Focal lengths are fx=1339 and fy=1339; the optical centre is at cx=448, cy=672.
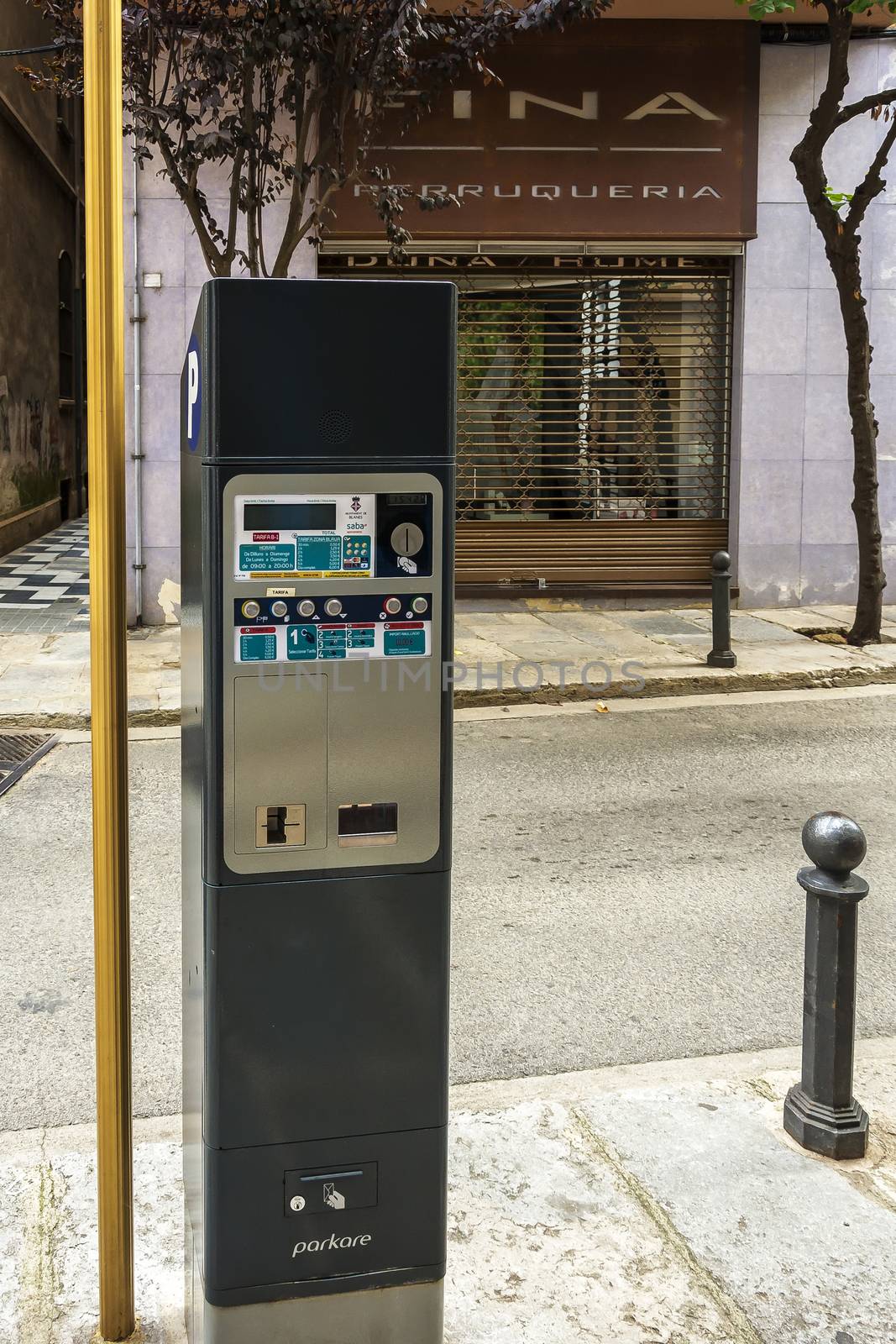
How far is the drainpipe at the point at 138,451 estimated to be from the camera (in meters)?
12.5

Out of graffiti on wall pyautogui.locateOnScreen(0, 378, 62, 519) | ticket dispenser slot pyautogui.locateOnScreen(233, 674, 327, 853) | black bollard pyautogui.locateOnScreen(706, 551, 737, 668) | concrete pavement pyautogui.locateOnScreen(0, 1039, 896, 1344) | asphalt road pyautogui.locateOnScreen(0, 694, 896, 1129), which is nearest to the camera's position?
ticket dispenser slot pyautogui.locateOnScreen(233, 674, 327, 853)

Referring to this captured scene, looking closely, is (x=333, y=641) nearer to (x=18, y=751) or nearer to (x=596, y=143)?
(x=18, y=751)

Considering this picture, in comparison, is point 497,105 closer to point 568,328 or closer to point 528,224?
point 528,224

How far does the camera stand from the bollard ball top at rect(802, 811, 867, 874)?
11.8 ft

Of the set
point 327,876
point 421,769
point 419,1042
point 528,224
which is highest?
point 528,224

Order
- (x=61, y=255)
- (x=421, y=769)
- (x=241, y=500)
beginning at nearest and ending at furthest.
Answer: (x=241, y=500), (x=421, y=769), (x=61, y=255)

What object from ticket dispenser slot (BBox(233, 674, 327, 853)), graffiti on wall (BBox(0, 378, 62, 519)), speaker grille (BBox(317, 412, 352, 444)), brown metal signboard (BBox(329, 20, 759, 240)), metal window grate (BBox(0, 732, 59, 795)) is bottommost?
metal window grate (BBox(0, 732, 59, 795))

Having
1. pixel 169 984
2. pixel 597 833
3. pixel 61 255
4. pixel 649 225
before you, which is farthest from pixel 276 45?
pixel 61 255

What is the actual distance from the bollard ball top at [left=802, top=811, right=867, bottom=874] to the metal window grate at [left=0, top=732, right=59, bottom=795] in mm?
5163

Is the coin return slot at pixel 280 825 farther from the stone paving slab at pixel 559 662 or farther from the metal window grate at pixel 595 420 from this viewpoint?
the metal window grate at pixel 595 420

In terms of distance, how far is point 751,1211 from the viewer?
3.41 metres

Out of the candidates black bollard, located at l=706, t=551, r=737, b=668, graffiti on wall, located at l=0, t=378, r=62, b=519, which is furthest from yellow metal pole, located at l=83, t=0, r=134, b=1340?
graffiti on wall, located at l=0, t=378, r=62, b=519

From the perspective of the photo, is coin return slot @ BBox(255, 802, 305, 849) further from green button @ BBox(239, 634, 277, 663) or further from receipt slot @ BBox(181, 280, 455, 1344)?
green button @ BBox(239, 634, 277, 663)

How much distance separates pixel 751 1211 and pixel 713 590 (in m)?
7.89
